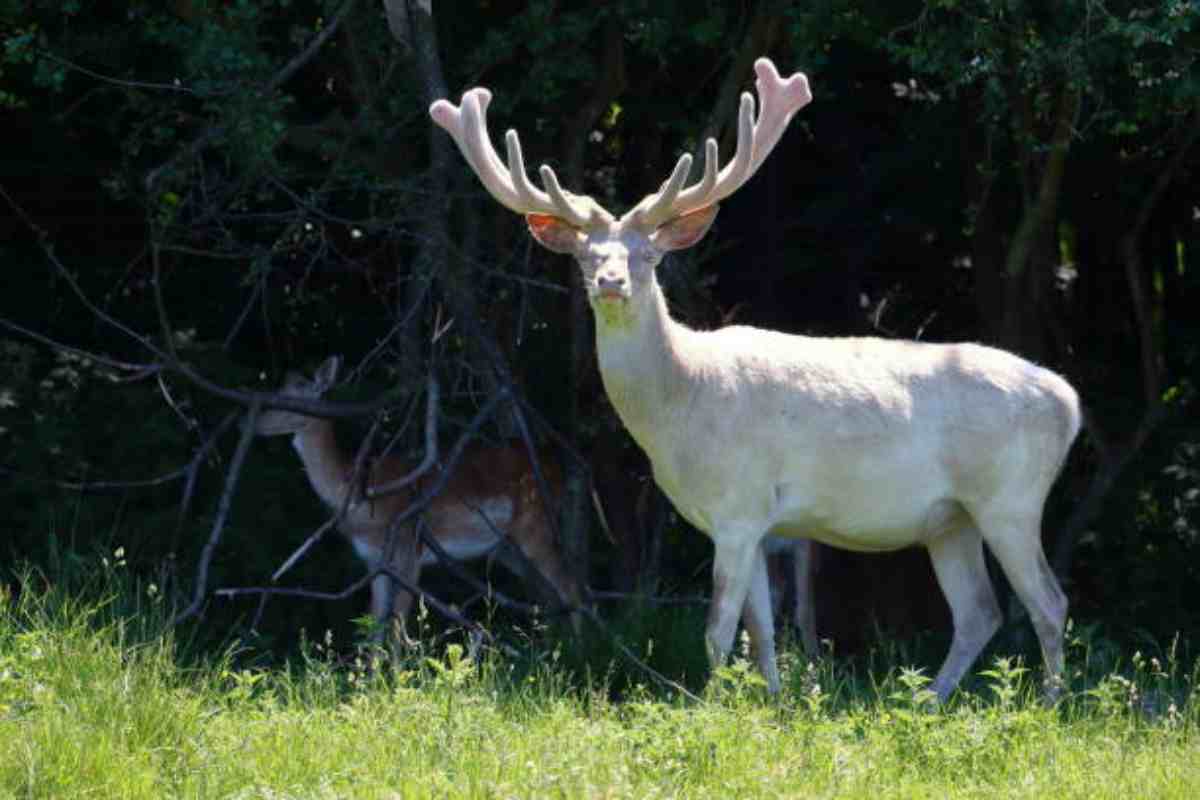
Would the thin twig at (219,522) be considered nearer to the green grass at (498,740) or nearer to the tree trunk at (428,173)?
the tree trunk at (428,173)

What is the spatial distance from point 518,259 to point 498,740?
4.45 m

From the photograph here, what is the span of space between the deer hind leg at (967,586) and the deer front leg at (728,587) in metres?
1.25

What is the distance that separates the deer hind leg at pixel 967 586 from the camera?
364 inches

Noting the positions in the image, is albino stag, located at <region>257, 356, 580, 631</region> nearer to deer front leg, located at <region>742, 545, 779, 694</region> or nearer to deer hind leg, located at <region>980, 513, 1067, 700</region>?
deer front leg, located at <region>742, 545, 779, 694</region>

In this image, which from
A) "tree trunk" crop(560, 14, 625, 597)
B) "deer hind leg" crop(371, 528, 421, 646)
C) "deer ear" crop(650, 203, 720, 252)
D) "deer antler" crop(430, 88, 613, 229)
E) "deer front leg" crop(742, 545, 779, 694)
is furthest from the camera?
"deer hind leg" crop(371, 528, 421, 646)

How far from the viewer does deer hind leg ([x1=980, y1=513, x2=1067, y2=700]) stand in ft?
29.2

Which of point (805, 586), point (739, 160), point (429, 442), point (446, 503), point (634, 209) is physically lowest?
point (805, 586)

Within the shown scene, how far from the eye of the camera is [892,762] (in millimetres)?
6820

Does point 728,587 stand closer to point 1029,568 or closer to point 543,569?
point 1029,568

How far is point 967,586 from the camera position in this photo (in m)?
9.37

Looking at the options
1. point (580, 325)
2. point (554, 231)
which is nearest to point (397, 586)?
point (580, 325)

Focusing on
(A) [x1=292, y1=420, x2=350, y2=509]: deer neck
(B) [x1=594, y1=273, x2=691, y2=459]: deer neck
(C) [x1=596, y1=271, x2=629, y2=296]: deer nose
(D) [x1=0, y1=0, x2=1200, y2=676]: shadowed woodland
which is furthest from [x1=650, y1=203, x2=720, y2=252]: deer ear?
(A) [x1=292, y1=420, x2=350, y2=509]: deer neck

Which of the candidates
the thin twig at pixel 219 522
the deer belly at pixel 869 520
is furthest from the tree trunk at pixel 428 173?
the deer belly at pixel 869 520

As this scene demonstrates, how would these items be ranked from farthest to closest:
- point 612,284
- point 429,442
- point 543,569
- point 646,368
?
point 543,569
point 429,442
point 646,368
point 612,284
